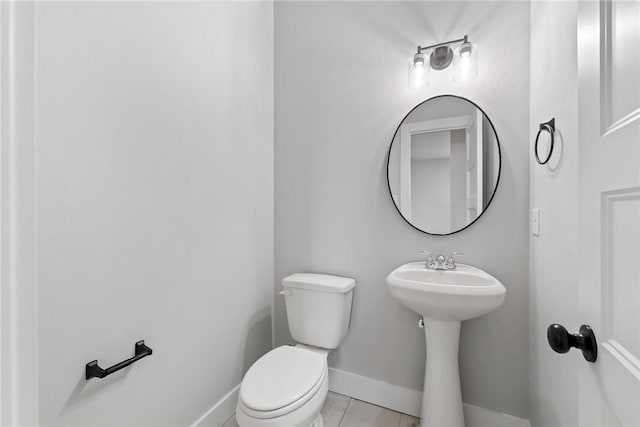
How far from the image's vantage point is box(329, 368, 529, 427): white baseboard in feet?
4.76

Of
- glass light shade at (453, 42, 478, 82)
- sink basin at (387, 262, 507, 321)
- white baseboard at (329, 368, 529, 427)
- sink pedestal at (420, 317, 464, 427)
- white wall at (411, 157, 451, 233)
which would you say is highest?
glass light shade at (453, 42, 478, 82)

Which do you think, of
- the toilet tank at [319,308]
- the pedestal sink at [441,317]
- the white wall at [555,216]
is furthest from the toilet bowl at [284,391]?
the white wall at [555,216]

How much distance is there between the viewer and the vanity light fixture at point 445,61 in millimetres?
1453

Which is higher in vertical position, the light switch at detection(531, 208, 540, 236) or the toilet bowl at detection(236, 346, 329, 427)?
the light switch at detection(531, 208, 540, 236)

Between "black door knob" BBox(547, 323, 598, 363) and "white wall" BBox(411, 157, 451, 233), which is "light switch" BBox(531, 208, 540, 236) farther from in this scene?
"black door knob" BBox(547, 323, 598, 363)

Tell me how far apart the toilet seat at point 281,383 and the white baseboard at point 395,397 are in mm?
511

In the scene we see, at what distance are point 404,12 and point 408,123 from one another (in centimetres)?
61

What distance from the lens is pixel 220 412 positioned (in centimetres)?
154

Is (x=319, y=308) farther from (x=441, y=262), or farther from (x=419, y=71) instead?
(x=419, y=71)

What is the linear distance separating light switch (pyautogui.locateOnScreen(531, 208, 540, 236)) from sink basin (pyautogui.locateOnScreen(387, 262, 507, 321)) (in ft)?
0.87

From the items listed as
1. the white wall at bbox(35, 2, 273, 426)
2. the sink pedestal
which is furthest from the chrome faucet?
the white wall at bbox(35, 2, 273, 426)

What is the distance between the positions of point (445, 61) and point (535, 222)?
0.88 m

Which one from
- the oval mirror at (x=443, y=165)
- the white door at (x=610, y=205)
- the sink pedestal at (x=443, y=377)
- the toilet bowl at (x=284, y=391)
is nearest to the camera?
the white door at (x=610, y=205)

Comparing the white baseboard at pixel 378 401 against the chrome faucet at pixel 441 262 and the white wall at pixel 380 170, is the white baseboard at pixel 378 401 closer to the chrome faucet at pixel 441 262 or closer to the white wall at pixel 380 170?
the white wall at pixel 380 170
